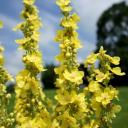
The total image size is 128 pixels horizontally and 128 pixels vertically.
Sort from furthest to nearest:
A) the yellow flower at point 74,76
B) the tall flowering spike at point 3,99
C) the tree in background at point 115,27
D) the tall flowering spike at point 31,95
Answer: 1. the tree in background at point 115,27
2. the tall flowering spike at point 3,99
3. the tall flowering spike at point 31,95
4. the yellow flower at point 74,76

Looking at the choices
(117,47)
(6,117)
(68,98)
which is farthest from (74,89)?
(117,47)

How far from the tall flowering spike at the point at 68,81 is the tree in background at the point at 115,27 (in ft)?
259

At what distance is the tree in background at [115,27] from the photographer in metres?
86.6

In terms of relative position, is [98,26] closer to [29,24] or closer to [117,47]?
[117,47]

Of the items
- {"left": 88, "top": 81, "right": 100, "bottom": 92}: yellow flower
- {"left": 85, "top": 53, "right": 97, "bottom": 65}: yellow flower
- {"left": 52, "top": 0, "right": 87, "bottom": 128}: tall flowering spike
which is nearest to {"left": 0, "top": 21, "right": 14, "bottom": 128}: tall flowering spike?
{"left": 52, "top": 0, "right": 87, "bottom": 128}: tall flowering spike

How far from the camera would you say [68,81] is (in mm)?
3893

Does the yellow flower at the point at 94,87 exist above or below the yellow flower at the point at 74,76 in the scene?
below

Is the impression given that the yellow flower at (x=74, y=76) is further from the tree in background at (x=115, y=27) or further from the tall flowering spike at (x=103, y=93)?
the tree in background at (x=115, y=27)

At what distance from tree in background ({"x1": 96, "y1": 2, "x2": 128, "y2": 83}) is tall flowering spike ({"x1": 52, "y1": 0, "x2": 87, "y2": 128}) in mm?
78870

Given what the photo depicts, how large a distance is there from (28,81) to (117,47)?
82.1 meters

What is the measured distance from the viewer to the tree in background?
8656cm

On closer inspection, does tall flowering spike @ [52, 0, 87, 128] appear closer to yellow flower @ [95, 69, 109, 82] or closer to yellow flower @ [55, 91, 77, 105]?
yellow flower @ [55, 91, 77, 105]

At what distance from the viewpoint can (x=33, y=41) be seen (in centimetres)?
459

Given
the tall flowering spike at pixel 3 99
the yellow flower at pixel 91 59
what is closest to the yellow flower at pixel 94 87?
the yellow flower at pixel 91 59
